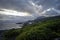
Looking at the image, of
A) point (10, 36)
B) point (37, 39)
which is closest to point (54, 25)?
point (37, 39)

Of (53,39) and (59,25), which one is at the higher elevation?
(59,25)

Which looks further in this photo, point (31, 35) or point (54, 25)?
point (54, 25)

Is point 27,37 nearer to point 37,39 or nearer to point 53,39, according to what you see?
point 37,39

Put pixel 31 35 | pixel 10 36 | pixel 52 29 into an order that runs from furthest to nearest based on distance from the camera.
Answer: pixel 10 36 → pixel 52 29 → pixel 31 35

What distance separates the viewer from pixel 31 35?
1848 inches

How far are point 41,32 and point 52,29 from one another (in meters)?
4.19

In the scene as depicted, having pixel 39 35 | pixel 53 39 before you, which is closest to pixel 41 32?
pixel 39 35

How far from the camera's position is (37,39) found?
148ft

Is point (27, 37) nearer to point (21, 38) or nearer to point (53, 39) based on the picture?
point (21, 38)

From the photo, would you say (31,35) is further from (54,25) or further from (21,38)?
(54,25)

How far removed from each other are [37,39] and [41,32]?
11.9 feet

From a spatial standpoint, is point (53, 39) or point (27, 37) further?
point (27, 37)

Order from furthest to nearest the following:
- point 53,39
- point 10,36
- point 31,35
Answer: point 10,36 < point 31,35 < point 53,39

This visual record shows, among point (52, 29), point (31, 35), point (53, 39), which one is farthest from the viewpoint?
point (52, 29)
